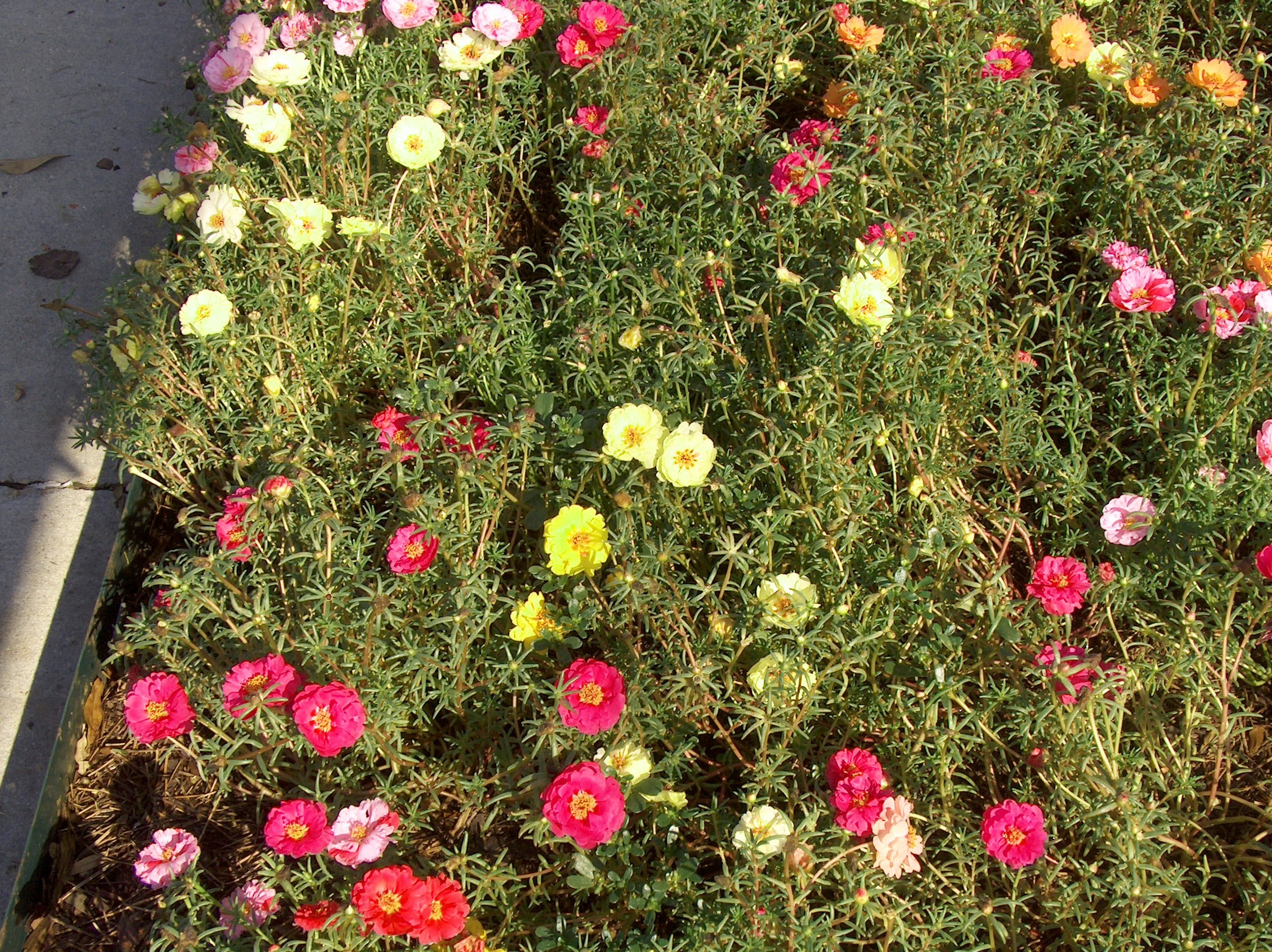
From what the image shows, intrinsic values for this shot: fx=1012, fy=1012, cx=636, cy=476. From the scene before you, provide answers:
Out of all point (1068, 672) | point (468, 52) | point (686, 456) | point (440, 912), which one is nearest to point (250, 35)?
point (468, 52)

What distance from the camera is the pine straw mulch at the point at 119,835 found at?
223 centimetres

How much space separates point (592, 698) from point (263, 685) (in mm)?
649

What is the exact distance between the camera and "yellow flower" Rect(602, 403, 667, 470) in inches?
79.1

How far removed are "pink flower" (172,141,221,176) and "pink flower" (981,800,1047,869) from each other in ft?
8.02

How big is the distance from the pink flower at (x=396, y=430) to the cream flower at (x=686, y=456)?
22.6 inches

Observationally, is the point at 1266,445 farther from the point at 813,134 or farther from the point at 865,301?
the point at 813,134

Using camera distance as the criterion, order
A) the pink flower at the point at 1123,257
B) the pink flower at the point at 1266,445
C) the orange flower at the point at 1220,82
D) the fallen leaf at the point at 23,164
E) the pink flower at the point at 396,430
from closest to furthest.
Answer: the pink flower at the point at 1266,445 < the pink flower at the point at 396,430 < the pink flower at the point at 1123,257 < the orange flower at the point at 1220,82 < the fallen leaf at the point at 23,164

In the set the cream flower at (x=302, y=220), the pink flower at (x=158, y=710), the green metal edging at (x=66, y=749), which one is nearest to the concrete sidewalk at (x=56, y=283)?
the green metal edging at (x=66, y=749)

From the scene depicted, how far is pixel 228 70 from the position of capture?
2.89m

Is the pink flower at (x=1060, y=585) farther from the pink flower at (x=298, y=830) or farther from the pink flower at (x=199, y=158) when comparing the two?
the pink flower at (x=199, y=158)

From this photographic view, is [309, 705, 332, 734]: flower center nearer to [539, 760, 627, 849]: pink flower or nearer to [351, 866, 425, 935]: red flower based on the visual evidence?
[351, 866, 425, 935]: red flower

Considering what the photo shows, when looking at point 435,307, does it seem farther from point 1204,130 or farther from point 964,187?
point 1204,130

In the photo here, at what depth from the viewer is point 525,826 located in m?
1.84

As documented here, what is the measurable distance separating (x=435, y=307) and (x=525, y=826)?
143 cm
